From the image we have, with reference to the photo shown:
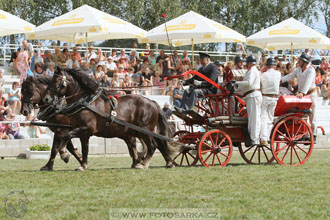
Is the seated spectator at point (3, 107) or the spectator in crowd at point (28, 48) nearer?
the seated spectator at point (3, 107)

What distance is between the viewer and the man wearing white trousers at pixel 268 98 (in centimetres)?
1298

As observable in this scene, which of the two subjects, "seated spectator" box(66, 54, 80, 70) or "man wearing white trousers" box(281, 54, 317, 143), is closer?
"man wearing white trousers" box(281, 54, 317, 143)

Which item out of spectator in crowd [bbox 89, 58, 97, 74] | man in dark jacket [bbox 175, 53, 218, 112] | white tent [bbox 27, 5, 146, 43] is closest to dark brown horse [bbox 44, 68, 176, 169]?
man in dark jacket [bbox 175, 53, 218, 112]

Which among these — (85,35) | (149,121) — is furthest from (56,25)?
(149,121)

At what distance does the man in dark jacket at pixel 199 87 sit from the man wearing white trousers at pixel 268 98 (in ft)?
3.23

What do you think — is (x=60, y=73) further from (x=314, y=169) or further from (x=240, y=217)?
(x=240, y=217)

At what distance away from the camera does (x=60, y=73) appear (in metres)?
12.3

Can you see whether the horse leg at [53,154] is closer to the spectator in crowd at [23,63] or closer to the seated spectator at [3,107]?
the seated spectator at [3,107]

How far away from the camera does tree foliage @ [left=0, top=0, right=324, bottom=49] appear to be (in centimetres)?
3441

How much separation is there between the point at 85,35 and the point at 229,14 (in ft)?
59.1

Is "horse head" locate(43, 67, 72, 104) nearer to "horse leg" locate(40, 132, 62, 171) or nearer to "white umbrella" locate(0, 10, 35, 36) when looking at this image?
"horse leg" locate(40, 132, 62, 171)

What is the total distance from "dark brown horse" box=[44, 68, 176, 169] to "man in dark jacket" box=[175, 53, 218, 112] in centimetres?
73

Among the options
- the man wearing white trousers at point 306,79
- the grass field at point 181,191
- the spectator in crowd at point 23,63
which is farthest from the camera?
the spectator in crowd at point 23,63

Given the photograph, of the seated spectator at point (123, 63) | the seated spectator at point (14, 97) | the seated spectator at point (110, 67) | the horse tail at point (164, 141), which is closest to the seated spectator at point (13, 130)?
the seated spectator at point (14, 97)
